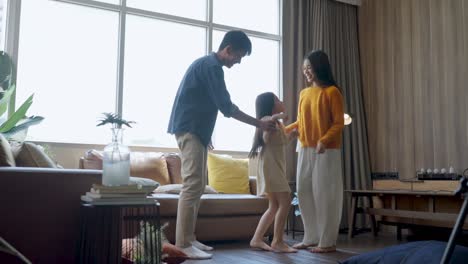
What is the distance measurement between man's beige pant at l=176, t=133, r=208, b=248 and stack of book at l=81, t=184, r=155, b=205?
735mm

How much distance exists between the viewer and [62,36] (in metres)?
4.41

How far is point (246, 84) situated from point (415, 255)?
11.8ft

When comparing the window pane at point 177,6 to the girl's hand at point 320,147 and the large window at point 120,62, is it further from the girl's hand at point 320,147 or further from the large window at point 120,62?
the girl's hand at point 320,147

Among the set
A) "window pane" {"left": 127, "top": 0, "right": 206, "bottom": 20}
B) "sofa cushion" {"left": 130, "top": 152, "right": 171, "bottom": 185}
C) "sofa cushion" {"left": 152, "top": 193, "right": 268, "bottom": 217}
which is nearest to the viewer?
"sofa cushion" {"left": 152, "top": 193, "right": 268, "bottom": 217}

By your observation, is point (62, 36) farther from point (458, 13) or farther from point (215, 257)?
point (458, 13)

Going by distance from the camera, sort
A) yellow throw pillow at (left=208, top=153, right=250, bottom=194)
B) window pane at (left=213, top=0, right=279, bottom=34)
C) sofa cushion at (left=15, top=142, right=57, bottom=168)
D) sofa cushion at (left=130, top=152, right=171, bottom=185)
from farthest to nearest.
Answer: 1. window pane at (left=213, top=0, right=279, bottom=34)
2. yellow throw pillow at (left=208, top=153, right=250, bottom=194)
3. sofa cushion at (left=130, top=152, right=171, bottom=185)
4. sofa cushion at (left=15, top=142, right=57, bottom=168)

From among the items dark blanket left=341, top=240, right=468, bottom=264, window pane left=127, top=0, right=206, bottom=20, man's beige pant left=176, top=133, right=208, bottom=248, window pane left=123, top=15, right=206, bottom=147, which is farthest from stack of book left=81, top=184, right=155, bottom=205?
window pane left=127, top=0, right=206, bottom=20

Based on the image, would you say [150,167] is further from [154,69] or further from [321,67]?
[321,67]

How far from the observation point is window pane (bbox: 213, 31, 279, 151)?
201 inches

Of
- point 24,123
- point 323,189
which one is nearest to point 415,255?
point 323,189

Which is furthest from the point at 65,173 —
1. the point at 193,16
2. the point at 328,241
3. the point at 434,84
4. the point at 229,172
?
the point at 434,84

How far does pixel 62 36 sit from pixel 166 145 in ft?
4.77

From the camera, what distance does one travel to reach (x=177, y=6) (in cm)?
499

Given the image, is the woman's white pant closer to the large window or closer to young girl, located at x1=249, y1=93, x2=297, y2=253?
young girl, located at x1=249, y1=93, x2=297, y2=253
